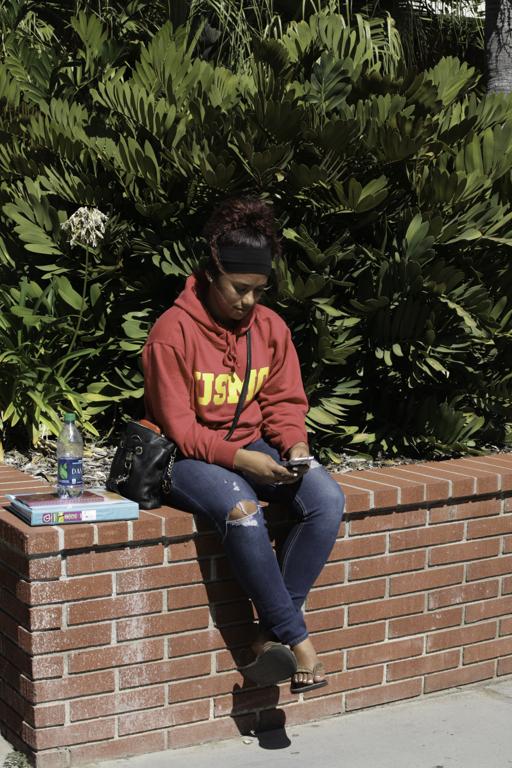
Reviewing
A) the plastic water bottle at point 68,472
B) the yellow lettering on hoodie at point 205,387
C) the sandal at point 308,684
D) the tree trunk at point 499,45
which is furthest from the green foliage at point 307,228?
the tree trunk at point 499,45

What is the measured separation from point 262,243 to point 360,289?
1.35 meters

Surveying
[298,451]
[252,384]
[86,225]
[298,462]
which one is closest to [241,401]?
[252,384]

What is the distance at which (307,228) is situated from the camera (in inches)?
198

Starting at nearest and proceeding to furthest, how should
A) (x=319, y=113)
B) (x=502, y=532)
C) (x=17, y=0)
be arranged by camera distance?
(x=502, y=532) < (x=319, y=113) < (x=17, y=0)

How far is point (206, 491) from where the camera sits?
357cm

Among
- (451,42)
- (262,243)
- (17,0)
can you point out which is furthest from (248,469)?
(451,42)

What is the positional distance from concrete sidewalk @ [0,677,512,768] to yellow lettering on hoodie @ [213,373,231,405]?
4.19 feet

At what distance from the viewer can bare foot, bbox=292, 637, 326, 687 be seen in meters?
3.57

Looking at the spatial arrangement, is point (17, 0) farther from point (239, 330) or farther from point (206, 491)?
point (206, 491)

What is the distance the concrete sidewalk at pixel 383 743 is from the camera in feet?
11.9

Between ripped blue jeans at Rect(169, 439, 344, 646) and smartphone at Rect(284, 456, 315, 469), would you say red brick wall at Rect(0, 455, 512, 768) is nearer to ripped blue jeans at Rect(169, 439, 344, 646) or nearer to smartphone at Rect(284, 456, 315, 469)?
ripped blue jeans at Rect(169, 439, 344, 646)

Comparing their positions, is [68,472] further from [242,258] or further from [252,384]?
[242,258]

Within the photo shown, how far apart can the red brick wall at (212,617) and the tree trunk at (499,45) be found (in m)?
3.44

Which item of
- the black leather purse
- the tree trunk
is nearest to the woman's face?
the black leather purse
